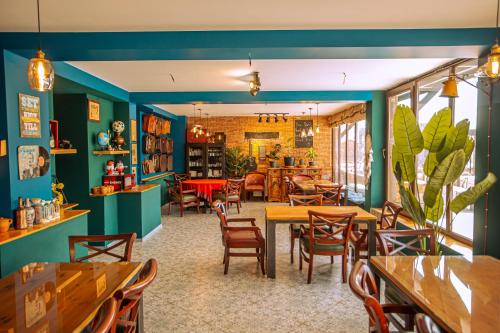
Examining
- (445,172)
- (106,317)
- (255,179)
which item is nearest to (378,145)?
(445,172)

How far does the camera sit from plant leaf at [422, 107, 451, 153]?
3.16 metres

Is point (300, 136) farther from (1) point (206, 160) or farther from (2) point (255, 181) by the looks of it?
(1) point (206, 160)

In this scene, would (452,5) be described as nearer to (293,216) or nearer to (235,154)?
(293,216)

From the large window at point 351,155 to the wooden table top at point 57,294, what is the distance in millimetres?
6625

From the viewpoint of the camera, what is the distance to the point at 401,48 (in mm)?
3254

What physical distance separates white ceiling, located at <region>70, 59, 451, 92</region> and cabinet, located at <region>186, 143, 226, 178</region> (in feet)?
14.2

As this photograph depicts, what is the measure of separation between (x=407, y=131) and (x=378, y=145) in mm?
3342

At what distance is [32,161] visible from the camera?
3.45 m

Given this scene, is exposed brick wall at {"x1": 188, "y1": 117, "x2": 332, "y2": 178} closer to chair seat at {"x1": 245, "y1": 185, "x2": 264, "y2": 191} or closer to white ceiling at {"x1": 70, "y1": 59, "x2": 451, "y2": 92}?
chair seat at {"x1": 245, "y1": 185, "x2": 264, "y2": 191}

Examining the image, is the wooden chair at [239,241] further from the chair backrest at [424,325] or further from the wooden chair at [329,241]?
the chair backrest at [424,325]

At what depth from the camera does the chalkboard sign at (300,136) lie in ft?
35.5

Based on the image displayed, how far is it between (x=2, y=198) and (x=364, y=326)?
3.65 m

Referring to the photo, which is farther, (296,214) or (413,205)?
(296,214)

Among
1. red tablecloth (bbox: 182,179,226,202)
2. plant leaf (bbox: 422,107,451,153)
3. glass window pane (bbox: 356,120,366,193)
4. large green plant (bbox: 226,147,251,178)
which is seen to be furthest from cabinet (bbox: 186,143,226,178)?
plant leaf (bbox: 422,107,451,153)
